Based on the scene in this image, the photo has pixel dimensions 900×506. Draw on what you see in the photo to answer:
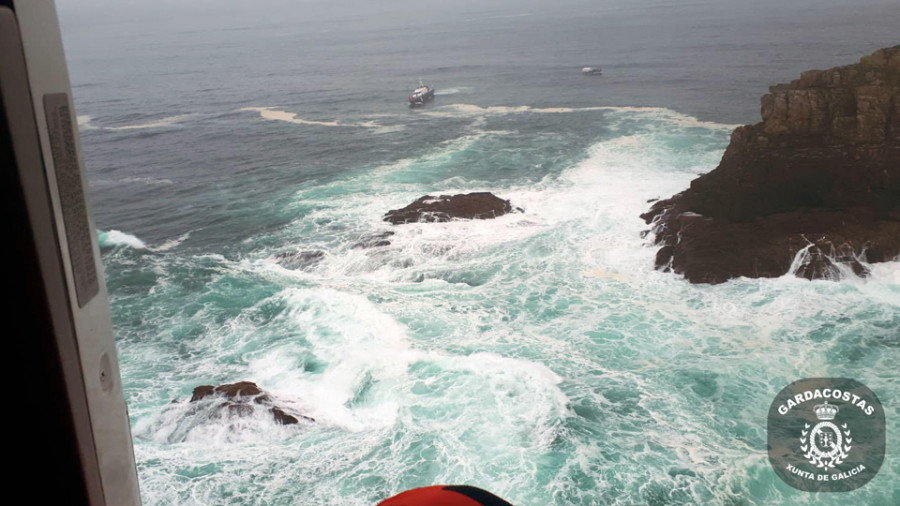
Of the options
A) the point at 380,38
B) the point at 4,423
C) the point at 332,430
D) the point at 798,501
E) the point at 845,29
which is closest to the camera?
the point at 4,423

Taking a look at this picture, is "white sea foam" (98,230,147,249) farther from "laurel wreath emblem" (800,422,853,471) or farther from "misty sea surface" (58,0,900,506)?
"laurel wreath emblem" (800,422,853,471)

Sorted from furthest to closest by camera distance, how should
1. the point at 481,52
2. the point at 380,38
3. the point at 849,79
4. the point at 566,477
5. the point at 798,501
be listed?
1. the point at 380,38
2. the point at 481,52
3. the point at 849,79
4. the point at 566,477
5. the point at 798,501

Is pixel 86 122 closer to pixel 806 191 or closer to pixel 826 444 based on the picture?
pixel 806 191

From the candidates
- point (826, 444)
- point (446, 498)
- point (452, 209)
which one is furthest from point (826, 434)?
point (452, 209)

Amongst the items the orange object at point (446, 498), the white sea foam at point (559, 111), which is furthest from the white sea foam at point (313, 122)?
the orange object at point (446, 498)

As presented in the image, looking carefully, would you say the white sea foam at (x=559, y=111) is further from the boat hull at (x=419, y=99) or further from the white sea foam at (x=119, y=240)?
the white sea foam at (x=119, y=240)

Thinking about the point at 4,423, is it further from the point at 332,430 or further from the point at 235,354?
the point at 235,354

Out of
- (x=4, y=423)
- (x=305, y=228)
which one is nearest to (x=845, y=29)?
(x=305, y=228)
